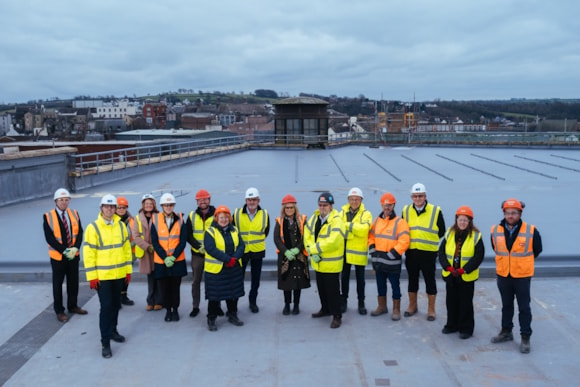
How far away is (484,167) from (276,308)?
50.4 ft

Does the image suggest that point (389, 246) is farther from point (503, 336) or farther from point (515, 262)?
point (503, 336)

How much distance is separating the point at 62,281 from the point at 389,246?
4.17 metres

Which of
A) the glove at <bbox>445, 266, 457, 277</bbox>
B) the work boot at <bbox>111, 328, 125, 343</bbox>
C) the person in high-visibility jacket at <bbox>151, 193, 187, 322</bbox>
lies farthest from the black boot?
the work boot at <bbox>111, 328, 125, 343</bbox>

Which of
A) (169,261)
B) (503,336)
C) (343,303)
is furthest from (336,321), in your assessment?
(169,261)

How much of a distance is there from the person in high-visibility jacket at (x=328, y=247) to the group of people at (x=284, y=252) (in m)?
0.01

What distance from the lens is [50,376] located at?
5473mm

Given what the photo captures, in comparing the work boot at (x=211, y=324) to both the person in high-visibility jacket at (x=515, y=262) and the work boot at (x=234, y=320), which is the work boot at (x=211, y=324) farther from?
the person in high-visibility jacket at (x=515, y=262)

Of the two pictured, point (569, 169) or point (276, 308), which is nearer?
point (276, 308)

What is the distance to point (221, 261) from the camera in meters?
6.64

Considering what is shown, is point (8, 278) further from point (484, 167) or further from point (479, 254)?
point (484, 167)

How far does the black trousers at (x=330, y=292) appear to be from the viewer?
6691 mm

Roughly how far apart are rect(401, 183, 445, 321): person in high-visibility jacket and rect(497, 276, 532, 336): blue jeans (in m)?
0.91

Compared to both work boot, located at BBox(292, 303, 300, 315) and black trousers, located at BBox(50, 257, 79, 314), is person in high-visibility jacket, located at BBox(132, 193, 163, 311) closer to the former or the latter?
black trousers, located at BBox(50, 257, 79, 314)

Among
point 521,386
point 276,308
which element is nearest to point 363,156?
point 276,308
